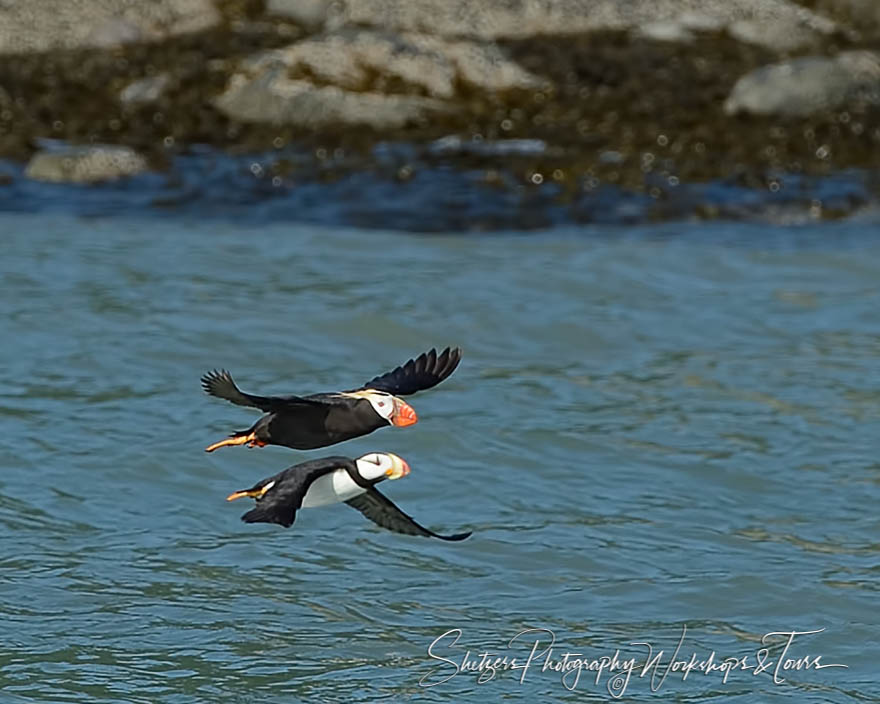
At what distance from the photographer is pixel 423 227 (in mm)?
14031

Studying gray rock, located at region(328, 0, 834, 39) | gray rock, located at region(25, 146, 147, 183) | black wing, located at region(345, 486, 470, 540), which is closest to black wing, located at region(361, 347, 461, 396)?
black wing, located at region(345, 486, 470, 540)

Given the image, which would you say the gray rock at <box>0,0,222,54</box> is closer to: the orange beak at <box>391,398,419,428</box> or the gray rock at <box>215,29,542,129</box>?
the gray rock at <box>215,29,542,129</box>

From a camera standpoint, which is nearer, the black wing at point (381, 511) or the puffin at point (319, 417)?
the puffin at point (319, 417)

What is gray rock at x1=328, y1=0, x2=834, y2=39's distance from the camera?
55.2 ft

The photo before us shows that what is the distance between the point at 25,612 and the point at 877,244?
901cm

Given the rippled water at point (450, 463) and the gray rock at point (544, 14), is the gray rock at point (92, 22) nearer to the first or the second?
the gray rock at point (544, 14)

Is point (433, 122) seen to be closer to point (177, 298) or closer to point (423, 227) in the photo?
point (423, 227)

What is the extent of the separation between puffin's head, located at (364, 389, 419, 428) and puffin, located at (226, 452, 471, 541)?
0.11 meters

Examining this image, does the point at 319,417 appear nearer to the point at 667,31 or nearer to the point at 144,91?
the point at 144,91

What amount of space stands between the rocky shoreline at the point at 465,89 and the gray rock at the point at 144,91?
0.02 meters

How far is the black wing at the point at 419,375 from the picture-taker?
491 cm

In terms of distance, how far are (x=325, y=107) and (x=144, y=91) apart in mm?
1844

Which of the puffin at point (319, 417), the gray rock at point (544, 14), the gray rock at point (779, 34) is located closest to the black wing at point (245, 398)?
the puffin at point (319, 417)

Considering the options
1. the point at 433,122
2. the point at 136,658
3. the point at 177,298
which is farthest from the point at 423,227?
the point at 136,658
